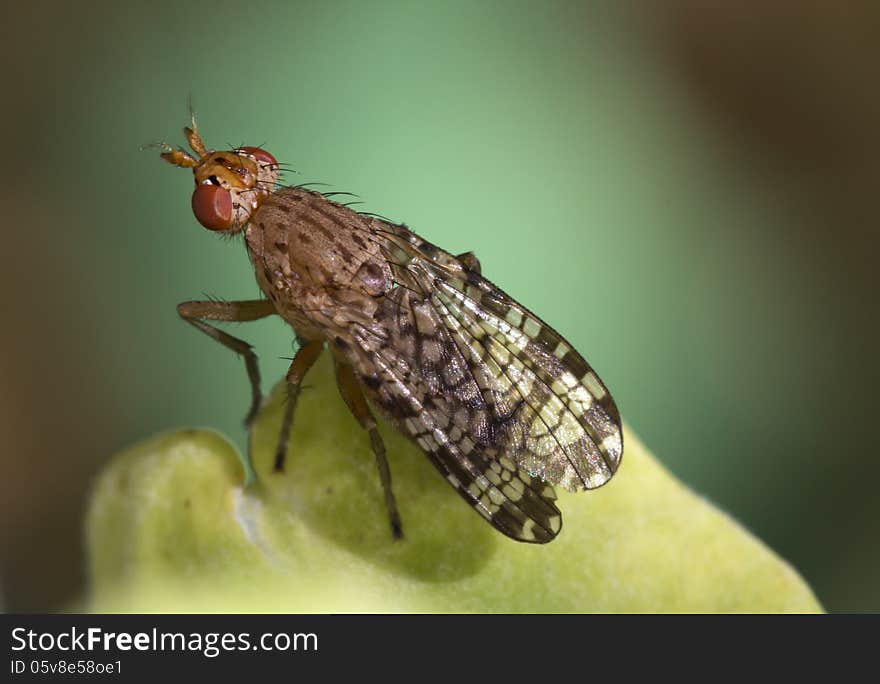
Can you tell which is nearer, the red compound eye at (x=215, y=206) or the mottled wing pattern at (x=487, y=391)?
the mottled wing pattern at (x=487, y=391)

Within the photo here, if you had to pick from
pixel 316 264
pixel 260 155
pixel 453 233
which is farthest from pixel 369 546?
pixel 453 233

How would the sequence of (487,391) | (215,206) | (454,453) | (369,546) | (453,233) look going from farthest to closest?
(453,233)
(215,206)
(487,391)
(454,453)
(369,546)

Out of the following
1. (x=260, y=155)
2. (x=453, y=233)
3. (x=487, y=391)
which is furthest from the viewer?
(x=453, y=233)

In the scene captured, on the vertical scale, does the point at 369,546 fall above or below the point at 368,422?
below

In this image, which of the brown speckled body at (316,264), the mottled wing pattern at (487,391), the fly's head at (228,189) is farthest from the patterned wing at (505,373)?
the fly's head at (228,189)

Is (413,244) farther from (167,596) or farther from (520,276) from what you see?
(167,596)

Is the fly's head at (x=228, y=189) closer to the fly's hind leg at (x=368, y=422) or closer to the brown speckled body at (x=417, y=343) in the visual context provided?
the brown speckled body at (x=417, y=343)

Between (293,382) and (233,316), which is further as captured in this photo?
(233,316)

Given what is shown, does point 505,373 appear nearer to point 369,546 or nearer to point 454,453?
point 454,453

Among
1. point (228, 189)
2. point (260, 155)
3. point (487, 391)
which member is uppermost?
point (260, 155)
